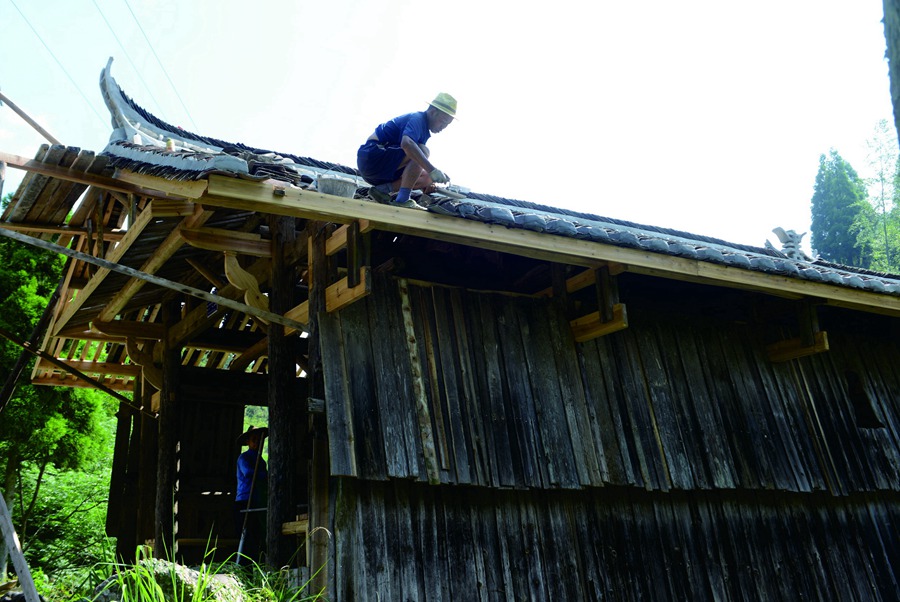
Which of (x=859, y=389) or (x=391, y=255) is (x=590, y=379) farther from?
(x=859, y=389)

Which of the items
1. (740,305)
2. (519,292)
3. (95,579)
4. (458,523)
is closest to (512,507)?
(458,523)

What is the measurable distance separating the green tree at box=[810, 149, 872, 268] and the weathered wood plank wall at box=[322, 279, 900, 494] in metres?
30.9

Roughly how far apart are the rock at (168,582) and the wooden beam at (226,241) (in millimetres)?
2828

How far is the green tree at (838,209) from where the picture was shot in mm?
37469

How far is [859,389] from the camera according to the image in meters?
9.71

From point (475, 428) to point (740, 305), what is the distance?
13.3 feet

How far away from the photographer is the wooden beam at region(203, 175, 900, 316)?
18.0 feet

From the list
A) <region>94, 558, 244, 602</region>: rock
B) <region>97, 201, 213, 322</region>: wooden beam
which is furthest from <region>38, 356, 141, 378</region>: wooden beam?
<region>94, 558, 244, 602</region>: rock

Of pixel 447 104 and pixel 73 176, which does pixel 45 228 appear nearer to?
pixel 73 176

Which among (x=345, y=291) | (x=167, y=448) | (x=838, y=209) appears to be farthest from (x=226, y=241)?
(x=838, y=209)

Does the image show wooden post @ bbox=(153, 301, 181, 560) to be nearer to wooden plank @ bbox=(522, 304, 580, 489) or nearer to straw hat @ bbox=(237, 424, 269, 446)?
straw hat @ bbox=(237, 424, 269, 446)

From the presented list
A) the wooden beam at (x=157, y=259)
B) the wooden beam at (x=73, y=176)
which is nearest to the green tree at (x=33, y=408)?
the wooden beam at (x=157, y=259)

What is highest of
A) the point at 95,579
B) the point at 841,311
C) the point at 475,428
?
the point at 841,311

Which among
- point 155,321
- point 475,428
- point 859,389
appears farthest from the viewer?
point 155,321
